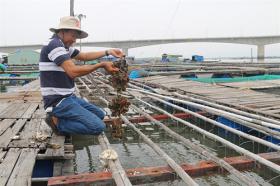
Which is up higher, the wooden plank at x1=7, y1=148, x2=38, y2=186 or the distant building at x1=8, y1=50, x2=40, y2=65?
the distant building at x1=8, y1=50, x2=40, y2=65

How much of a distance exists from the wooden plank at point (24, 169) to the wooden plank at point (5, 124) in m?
1.14

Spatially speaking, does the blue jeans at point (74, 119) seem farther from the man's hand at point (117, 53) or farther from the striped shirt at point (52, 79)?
the man's hand at point (117, 53)

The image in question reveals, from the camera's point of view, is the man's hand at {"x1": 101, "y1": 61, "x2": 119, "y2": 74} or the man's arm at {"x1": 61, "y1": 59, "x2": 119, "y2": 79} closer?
the man's hand at {"x1": 101, "y1": 61, "x2": 119, "y2": 74}

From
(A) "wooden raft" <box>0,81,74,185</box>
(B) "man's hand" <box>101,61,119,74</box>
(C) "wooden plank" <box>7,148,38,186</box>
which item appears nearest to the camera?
(C) "wooden plank" <box>7,148,38,186</box>

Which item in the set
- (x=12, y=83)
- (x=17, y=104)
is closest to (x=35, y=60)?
(x=12, y=83)

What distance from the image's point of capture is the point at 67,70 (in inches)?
163

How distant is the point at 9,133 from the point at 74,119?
0.94 m

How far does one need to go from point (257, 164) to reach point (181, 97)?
12.4ft

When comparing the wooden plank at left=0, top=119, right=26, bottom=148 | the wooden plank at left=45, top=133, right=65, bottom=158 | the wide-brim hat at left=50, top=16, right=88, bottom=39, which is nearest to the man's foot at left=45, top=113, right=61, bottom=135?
the wooden plank at left=45, top=133, right=65, bottom=158

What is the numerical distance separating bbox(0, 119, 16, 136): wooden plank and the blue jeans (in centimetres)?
87

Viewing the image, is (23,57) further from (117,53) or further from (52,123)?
(117,53)

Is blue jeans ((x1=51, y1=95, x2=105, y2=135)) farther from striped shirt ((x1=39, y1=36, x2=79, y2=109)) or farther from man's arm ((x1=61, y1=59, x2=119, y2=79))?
man's arm ((x1=61, y1=59, x2=119, y2=79))

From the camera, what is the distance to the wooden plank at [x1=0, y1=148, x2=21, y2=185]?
10.1 feet

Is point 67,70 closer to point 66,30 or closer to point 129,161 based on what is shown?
point 66,30
